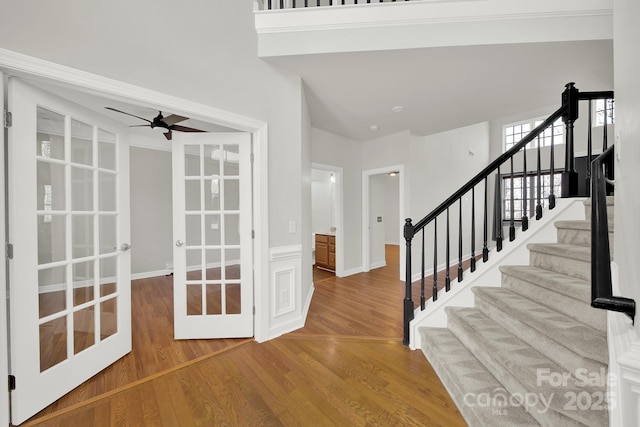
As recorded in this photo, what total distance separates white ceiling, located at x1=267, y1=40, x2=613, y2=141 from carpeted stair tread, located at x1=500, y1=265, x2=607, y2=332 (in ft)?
6.48

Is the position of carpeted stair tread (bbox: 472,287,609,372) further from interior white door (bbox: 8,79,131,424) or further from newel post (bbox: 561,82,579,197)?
interior white door (bbox: 8,79,131,424)

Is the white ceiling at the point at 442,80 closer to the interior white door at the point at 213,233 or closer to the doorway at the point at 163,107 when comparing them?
the doorway at the point at 163,107

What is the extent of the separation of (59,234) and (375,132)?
419 cm

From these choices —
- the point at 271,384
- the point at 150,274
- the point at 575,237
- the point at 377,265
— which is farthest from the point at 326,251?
the point at 575,237

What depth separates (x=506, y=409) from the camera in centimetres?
133

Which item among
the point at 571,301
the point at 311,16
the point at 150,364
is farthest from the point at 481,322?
the point at 311,16

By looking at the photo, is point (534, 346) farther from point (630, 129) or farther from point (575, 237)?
point (630, 129)

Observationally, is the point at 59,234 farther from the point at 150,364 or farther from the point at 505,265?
the point at 505,265

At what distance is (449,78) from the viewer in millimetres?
2592

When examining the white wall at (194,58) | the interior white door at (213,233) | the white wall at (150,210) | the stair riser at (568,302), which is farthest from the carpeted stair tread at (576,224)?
the white wall at (150,210)

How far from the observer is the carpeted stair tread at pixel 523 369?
113cm

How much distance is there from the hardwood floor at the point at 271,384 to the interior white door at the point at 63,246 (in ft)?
0.74

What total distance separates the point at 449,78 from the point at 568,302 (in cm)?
→ 231

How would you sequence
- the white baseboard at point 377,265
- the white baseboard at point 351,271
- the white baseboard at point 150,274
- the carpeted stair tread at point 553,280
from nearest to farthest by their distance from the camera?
the carpeted stair tread at point 553,280, the white baseboard at point 150,274, the white baseboard at point 351,271, the white baseboard at point 377,265
